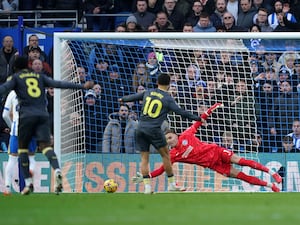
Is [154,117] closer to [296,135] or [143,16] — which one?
[296,135]

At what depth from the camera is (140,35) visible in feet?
67.0

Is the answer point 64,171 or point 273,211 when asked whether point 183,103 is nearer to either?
point 64,171

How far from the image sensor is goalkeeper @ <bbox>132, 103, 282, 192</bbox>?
19.8 meters

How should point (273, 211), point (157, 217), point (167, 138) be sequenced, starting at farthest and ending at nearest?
point (167, 138)
point (273, 211)
point (157, 217)

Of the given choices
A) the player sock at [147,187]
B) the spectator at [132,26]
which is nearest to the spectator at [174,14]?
the spectator at [132,26]

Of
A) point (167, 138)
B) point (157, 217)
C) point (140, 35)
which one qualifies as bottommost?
point (157, 217)

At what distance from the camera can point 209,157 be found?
1997cm

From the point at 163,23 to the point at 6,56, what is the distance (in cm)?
360

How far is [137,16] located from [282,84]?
14.9 feet

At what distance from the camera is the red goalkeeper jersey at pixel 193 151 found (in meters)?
19.8

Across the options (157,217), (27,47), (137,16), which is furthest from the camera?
(137,16)

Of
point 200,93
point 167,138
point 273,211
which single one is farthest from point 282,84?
point 273,211

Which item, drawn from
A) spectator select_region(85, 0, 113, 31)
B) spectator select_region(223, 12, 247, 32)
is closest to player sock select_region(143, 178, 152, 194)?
spectator select_region(223, 12, 247, 32)

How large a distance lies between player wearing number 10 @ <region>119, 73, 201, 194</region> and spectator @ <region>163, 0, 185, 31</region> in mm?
6328
